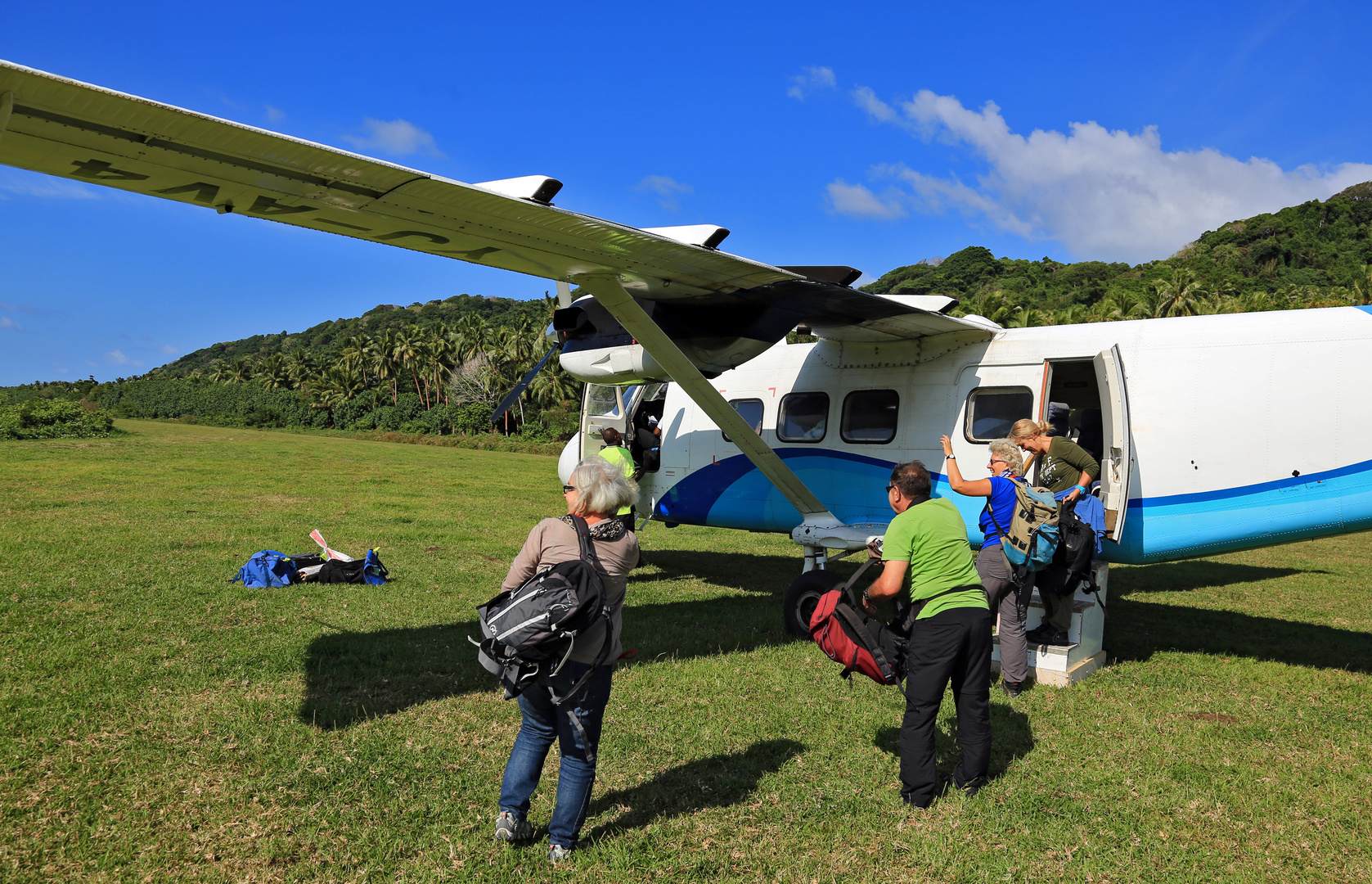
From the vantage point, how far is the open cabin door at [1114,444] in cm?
697

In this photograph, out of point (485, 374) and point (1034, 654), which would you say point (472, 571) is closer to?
point (1034, 654)

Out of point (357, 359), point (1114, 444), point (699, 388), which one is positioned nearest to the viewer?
point (1114, 444)

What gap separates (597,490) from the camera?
3.73 meters

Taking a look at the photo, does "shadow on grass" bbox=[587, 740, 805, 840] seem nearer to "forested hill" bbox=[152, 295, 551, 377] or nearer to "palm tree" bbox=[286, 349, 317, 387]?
"palm tree" bbox=[286, 349, 317, 387]

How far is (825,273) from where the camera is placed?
7.47 meters

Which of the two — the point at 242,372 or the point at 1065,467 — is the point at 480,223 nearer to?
the point at 1065,467

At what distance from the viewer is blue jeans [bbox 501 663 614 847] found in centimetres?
357

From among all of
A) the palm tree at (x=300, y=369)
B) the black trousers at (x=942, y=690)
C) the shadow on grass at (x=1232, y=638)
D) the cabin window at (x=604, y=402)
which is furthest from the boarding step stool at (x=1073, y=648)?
the palm tree at (x=300, y=369)

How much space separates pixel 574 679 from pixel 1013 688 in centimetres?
448

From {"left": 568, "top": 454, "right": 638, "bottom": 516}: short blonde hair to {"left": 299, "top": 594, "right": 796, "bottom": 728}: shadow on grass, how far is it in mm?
2419

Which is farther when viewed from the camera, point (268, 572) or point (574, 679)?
point (268, 572)

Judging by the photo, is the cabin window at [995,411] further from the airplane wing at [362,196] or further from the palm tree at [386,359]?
the palm tree at [386,359]

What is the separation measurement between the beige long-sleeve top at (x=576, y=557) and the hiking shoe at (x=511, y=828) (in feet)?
3.39

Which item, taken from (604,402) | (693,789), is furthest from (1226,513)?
(604,402)
